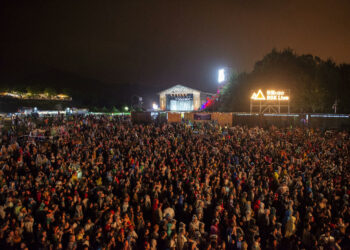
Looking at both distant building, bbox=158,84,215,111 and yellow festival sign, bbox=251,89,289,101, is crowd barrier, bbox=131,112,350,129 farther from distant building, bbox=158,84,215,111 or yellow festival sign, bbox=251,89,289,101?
distant building, bbox=158,84,215,111

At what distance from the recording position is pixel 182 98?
4919cm

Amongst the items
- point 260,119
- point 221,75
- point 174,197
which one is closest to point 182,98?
point 221,75

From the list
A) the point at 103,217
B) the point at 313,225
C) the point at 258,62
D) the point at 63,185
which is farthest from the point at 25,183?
the point at 258,62

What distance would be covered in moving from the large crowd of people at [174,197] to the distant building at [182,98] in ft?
112

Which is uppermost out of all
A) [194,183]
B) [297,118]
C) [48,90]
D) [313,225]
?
[48,90]

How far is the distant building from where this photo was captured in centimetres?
4784

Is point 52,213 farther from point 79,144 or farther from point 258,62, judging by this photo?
point 258,62

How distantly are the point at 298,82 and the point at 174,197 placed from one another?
28434mm

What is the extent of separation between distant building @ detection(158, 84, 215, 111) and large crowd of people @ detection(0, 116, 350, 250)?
1345 inches

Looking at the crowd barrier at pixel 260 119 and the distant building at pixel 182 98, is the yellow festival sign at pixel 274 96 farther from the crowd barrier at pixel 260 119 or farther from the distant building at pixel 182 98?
the distant building at pixel 182 98

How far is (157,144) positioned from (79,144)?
3972 mm

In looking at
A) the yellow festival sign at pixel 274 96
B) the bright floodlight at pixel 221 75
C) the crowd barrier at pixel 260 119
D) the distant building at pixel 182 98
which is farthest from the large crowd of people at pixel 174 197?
the distant building at pixel 182 98

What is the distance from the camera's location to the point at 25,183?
8039 millimetres

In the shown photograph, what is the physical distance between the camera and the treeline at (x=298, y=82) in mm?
29719
